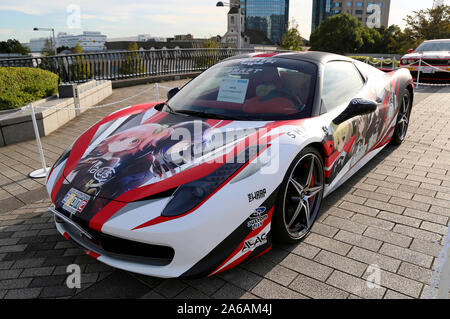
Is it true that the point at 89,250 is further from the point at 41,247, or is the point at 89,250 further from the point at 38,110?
the point at 38,110

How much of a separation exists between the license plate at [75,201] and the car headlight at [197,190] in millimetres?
599

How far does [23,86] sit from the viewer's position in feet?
23.7

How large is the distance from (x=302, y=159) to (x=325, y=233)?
0.75 meters

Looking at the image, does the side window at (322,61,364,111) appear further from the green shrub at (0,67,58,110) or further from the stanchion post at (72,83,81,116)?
the stanchion post at (72,83,81,116)

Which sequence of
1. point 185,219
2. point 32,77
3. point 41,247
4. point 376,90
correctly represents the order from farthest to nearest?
1. point 32,77
2. point 376,90
3. point 41,247
4. point 185,219

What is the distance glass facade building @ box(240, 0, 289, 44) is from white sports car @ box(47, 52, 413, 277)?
494 ft

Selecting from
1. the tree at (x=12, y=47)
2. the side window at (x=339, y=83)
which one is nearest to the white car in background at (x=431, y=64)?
the side window at (x=339, y=83)

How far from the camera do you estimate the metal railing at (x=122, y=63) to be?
992cm

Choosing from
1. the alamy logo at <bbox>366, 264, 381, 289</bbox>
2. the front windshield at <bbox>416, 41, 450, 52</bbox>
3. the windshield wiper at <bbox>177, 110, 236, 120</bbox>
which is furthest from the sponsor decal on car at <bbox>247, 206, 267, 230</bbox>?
the front windshield at <bbox>416, 41, 450, 52</bbox>

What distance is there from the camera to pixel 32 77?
7691 millimetres

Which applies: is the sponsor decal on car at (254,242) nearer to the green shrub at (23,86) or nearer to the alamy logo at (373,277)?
the alamy logo at (373,277)

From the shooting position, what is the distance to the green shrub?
6.52m
